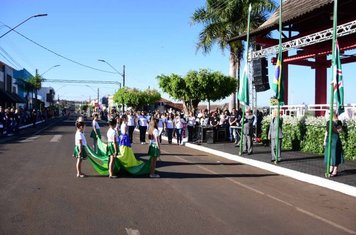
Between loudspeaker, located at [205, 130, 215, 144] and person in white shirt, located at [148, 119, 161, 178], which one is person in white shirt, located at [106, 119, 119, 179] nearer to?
person in white shirt, located at [148, 119, 161, 178]

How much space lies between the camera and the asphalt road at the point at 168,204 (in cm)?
638

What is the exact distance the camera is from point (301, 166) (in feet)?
42.6

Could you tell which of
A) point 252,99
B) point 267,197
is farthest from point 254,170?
point 252,99

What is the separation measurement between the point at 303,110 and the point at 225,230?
13004mm

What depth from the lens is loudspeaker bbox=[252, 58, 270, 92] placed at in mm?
17969

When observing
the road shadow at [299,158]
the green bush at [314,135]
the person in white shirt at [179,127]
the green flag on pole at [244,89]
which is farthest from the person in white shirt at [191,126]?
the road shadow at [299,158]

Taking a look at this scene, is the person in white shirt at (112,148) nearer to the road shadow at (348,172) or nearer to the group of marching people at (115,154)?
the group of marching people at (115,154)

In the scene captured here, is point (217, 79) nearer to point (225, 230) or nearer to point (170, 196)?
point (170, 196)

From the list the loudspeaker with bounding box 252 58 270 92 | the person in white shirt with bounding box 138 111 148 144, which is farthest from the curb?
the person in white shirt with bounding box 138 111 148 144

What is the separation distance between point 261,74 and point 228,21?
626 inches

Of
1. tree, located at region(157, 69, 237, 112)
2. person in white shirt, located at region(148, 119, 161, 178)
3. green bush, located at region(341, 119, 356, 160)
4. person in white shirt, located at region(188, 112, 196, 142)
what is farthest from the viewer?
tree, located at region(157, 69, 237, 112)

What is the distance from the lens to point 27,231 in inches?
235

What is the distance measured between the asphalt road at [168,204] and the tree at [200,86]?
73.6 feet

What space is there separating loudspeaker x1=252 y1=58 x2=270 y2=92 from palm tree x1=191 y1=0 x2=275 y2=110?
13465mm
